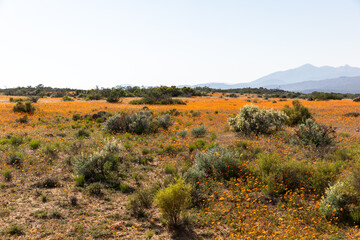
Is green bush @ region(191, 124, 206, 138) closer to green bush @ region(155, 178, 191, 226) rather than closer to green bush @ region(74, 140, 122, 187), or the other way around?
green bush @ region(74, 140, 122, 187)

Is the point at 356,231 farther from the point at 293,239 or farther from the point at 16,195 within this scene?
the point at 16,195

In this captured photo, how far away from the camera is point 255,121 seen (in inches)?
592

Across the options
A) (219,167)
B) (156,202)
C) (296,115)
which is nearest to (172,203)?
(156,202)

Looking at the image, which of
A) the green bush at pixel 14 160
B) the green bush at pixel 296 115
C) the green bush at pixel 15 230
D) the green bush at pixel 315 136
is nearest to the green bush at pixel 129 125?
the green bush at pixel 14 160

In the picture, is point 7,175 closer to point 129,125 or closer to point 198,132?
point 129,125

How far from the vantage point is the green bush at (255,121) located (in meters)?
15.0

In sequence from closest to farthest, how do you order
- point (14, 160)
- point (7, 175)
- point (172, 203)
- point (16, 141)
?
point (172, 203) < point (7, 175) < point (14, 160) < point (16, 141)

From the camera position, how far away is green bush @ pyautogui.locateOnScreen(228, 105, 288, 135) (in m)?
15.0

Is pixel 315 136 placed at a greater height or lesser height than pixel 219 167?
greater

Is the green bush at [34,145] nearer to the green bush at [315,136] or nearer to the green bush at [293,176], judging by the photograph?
the green bush at [293,176]

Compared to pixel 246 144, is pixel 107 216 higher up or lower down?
lower down

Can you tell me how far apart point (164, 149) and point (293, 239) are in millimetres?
7990

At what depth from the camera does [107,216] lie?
20.3 ft

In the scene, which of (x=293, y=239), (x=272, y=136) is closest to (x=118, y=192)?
(x=293, y=239)
